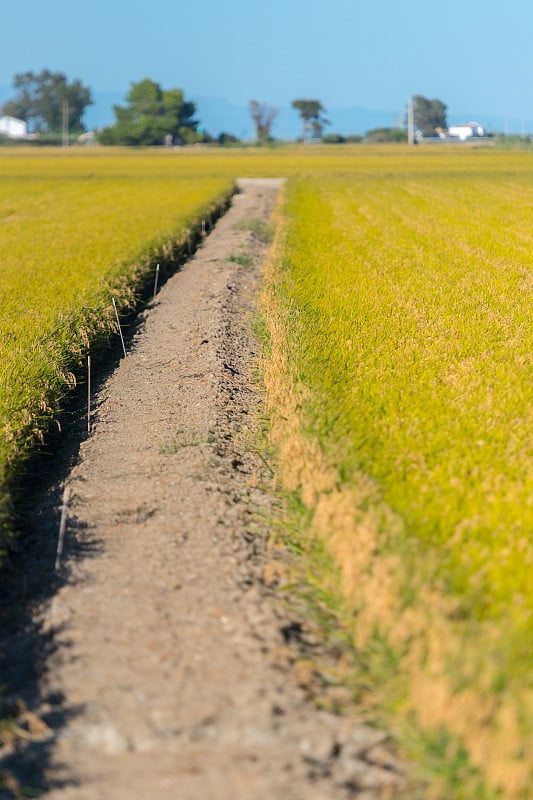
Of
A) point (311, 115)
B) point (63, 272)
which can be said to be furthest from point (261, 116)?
point (63, 272)

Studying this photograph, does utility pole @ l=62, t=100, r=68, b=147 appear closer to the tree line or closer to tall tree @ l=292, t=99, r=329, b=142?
the tree line

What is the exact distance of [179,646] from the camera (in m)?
4.05

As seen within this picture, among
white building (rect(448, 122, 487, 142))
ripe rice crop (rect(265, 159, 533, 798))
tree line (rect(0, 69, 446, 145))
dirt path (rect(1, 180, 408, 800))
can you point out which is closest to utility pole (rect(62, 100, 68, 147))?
tree line (rect(0, 69, 446, 145))

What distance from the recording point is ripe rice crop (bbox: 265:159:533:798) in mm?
3283

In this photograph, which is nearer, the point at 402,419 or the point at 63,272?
the point at 402,419

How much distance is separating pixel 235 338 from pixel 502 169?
135 feet

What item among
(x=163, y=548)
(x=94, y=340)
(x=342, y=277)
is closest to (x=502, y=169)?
(x=342, y=277)

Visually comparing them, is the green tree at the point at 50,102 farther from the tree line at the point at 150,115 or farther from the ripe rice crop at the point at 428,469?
the ripe rice crop at the point at 428,469

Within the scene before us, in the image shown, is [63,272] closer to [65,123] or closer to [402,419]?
[402,419]

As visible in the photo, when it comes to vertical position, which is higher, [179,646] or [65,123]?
[65,123]

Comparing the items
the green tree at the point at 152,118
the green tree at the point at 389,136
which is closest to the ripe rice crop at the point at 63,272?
the green tree at the point at 152,118

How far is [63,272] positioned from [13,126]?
160139mm

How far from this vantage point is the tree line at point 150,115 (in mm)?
114438

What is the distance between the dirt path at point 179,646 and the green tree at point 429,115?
17055 centimetres
